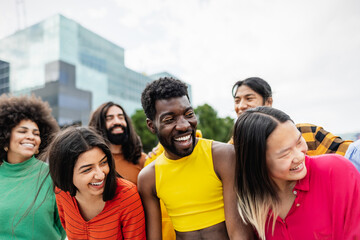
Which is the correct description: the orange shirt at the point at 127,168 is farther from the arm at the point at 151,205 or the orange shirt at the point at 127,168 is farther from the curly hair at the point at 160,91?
the curly hair at the point at 160,91

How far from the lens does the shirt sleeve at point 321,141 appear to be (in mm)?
2861

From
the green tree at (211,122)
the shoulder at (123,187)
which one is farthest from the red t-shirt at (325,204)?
the green tree at (211,122)

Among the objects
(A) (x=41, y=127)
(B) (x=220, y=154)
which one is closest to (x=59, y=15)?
(A) (x=41, y=127)

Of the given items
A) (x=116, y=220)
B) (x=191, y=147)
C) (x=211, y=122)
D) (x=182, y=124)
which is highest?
(x=211, y=122)

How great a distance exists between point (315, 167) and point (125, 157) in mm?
3147

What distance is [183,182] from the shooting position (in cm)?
238

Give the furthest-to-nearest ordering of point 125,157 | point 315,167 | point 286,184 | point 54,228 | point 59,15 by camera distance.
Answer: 1. point 59,15
2. point 125,157
3. point 54,228
4. point 286,184
5. point 315,167

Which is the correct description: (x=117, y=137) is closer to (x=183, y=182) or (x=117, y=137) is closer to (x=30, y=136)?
(x=30, y=136)

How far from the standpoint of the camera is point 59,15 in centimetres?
3491

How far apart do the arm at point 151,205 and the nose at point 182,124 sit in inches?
22.3

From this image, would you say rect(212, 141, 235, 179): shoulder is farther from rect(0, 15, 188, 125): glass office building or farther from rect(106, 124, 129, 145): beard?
rect(0, 15, 188, 125): glass office building

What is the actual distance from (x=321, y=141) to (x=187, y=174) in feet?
5.75

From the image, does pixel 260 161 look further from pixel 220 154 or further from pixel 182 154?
pixel 182 154

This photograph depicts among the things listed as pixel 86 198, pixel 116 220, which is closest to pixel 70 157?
pixel 86 198
